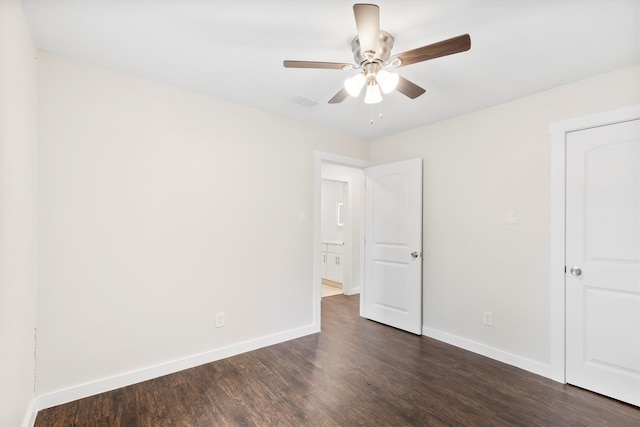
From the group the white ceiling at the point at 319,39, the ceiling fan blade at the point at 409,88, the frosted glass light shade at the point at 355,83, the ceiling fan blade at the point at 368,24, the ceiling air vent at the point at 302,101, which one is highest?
the white ceiling at the point at 319,39

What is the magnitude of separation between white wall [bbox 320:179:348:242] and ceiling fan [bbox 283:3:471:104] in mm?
4743

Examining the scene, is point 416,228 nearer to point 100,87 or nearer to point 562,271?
point 562,271

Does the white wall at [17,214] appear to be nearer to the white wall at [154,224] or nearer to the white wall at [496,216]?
the white wall at [154,224]

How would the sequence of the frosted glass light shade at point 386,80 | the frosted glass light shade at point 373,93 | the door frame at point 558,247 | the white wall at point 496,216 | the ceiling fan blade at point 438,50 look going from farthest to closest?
the white wall at point 496,216, the door frame at point 558,247, the frosted glass light shade at point 373,93, the frosted glass light shade at point 386,80, the ceiling fan blade at point 438,50

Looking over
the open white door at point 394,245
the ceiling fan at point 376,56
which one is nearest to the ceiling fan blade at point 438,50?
the ceiling fan at point 376,56

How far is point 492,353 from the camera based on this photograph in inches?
116

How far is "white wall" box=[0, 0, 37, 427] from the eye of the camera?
139 cm

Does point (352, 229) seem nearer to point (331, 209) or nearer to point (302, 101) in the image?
point (331, 209)

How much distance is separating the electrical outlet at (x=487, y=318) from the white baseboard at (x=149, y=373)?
1.96m

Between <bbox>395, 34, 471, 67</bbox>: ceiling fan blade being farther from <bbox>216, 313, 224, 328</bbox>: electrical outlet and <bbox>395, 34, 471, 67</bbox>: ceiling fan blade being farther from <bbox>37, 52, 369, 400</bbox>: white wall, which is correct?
<bbox>216, 313, 224, 328</bbox>: electrical outlet

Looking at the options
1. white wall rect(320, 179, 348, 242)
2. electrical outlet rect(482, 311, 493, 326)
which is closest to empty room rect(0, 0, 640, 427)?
electrical outlet rect(482, 311, 493, 326)

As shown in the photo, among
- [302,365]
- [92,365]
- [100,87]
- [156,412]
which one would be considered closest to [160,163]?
[100,87]

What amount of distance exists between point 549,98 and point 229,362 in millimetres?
3696

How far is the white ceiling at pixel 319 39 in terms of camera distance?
5.44ft
